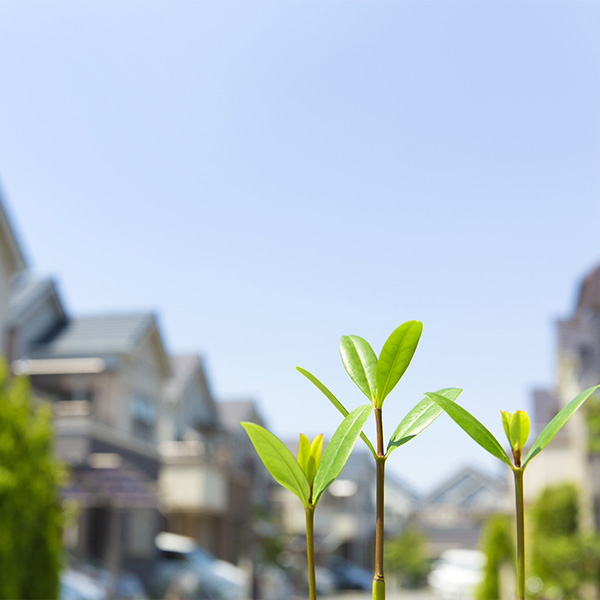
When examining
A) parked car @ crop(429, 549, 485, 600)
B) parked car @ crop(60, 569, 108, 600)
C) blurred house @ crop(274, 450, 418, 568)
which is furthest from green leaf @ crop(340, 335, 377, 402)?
blurred house @ crop(274, 450, 418, 568)

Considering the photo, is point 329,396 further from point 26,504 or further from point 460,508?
point 460,508

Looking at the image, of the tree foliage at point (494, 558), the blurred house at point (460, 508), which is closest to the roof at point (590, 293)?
the tree foliage at point (494, 558)

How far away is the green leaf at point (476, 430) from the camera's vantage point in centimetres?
83

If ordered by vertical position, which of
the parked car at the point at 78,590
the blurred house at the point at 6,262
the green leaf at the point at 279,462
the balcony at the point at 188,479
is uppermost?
the blurred house at the point at 6,262

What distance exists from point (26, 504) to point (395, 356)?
8.11 m

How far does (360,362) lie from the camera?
956mm

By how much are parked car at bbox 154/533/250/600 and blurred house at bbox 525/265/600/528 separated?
7236 mm

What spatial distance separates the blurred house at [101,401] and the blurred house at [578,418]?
8.90 meters

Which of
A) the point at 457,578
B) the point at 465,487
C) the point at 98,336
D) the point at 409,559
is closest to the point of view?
the point at 98,336

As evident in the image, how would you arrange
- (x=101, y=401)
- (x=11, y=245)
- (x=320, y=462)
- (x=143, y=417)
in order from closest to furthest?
(x=320, y=462) < (x=11, y=245) < (x=101, y=401) < (x=143, y=417)

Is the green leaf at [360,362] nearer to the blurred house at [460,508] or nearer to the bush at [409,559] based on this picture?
the blurred house at [460,508]

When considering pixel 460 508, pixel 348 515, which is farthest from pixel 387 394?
pixel 460 508

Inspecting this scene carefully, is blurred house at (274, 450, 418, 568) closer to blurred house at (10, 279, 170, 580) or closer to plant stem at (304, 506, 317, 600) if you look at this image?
blurred house at (10, 279, 170, 580)

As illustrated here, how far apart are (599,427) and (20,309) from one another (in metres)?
13.1
